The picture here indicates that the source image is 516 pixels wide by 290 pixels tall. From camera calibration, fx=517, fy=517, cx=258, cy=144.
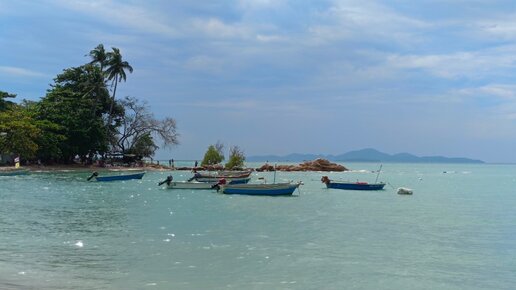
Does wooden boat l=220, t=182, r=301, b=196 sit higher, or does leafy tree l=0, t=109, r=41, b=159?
leafy tree l=0, t=109, r=41, b=159

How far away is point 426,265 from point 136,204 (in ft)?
71.7

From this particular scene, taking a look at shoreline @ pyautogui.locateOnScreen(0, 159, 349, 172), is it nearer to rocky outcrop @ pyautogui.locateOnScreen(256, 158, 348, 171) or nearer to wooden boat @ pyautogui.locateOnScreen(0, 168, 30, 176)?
rocky outcrop @ pyautogui.locateOnScreen(256, 158, 348, 171)

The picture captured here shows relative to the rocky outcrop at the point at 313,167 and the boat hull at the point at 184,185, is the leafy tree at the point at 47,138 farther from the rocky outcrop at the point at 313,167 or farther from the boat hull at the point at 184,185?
the rocky outcrop at the point at 313,167

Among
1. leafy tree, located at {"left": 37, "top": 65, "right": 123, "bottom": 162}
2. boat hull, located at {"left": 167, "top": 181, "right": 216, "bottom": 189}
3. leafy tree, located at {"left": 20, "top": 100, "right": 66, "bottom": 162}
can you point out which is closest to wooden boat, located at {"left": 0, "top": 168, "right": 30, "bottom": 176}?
leafy tree, located at {"left": 20, "top": 100, "right": 66, "bottom": 162}

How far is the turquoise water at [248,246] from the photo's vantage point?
14055 mm

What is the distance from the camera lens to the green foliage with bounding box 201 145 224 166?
3556 inches

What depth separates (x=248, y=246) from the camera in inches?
743

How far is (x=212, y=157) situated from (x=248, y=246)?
236 ft

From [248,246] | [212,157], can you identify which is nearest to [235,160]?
[212,157]

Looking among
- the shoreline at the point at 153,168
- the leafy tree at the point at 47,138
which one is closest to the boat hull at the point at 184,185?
the shoreline at the point at 153,168

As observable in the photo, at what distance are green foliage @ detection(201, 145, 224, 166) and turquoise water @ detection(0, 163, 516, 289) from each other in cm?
5548

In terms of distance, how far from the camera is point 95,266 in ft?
49.3

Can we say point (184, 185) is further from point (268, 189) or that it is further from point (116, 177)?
point (116, 177)

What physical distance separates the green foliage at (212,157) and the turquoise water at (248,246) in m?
55.5
